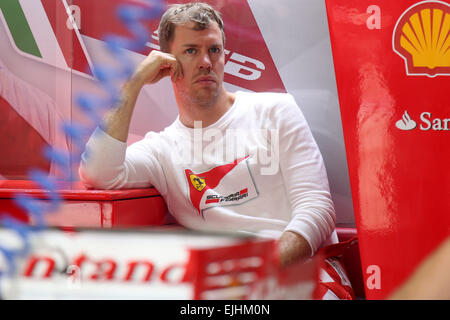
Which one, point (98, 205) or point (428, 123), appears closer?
point (428, 123)

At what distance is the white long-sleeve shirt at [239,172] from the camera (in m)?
1.71

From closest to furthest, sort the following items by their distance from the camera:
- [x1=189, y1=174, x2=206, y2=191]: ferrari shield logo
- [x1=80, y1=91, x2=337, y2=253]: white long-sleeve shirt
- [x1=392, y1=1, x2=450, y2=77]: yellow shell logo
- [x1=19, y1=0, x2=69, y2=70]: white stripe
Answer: [x1=392, y1=1, x2=450, y2=77]: yellow shell logo → [x1=80, y1=91, x2=337, y2=253]: white long-sleeve shirt → [x1=189, y1=174, x2=206, y2=191]: ferrari shield logo → [x1=19, y1=0, x2=69, y2=70]: white stripe

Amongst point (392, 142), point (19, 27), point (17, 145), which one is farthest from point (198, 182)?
point (19, 27)

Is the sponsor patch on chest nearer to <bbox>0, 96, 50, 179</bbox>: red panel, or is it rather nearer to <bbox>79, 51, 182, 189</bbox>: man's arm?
<bbox>79, 51, 182, 189</bbox>: man's arm

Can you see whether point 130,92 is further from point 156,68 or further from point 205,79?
point 205,79

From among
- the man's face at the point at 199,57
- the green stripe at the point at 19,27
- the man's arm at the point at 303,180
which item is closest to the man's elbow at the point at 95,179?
the man's face at the point at 199,57

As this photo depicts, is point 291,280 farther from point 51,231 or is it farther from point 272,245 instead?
point 51,231

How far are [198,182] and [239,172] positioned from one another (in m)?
0.15

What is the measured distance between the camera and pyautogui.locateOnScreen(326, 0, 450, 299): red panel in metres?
1.01

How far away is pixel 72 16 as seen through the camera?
2363mm

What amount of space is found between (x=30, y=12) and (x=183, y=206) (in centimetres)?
125

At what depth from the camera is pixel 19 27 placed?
8.04 feet

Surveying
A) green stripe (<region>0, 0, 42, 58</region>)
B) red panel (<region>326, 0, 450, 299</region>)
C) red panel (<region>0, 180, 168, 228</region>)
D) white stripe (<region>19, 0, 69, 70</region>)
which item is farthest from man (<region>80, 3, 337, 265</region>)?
green stripe (<region>0, 0, 42, 58</region>)

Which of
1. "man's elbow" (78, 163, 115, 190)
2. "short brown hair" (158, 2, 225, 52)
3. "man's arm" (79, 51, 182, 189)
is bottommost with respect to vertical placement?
"man's elbow" (78, 163, 115, 190)
